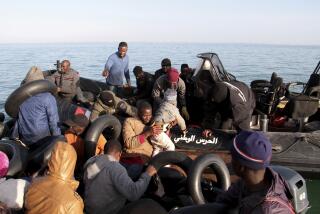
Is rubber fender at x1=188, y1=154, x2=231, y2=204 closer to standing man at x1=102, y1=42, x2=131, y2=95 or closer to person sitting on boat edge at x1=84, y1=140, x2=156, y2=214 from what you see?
person sitting on boat edge at x1=84, y1=140, x2=156, y2=214

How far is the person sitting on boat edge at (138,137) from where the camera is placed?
528cm

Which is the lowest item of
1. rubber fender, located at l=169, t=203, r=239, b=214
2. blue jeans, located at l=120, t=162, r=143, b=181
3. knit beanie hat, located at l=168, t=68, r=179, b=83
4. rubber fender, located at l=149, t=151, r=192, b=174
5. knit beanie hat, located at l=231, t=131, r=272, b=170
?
blue jeans, located at l=120, t=162, r=143, b=181

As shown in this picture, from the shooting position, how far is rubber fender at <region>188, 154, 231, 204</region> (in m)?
4.37

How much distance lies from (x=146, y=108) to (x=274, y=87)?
283cm

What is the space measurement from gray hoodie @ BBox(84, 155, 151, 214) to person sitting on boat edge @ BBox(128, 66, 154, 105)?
15.3 feet

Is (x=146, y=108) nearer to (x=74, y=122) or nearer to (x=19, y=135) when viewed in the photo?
(x=74, y=122)

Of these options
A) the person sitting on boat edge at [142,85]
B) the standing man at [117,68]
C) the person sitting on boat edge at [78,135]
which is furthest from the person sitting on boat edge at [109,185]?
the standing man at [117,68]

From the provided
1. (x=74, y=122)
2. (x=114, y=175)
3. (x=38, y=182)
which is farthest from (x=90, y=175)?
(x=74, y=122)

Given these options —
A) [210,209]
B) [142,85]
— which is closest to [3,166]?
[210,209]

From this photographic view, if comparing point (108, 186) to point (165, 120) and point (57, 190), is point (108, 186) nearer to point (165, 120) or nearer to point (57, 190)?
point (57, 190)

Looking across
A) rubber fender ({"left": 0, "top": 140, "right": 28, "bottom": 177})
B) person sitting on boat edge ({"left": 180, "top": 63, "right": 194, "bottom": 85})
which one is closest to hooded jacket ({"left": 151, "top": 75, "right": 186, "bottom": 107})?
person sitting on boat edge ({"left": 180, "top": 63, "right": 194, "bottom": 85})

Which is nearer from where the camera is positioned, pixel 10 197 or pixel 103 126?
pixel 10 197

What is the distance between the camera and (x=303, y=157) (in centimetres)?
657

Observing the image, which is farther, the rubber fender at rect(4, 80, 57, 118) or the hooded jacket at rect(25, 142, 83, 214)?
the rubber fender at rect(4, 80, 57, 118)
